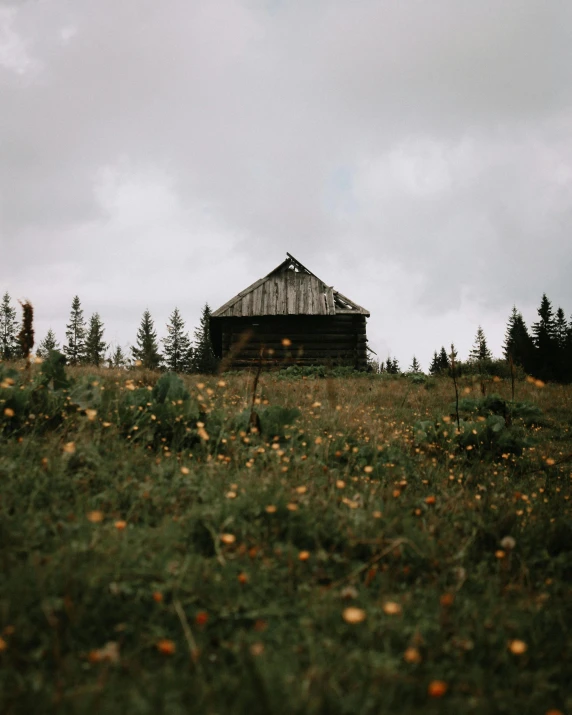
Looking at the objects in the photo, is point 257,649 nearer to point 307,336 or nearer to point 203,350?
point 307,336

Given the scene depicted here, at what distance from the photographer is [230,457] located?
10.5 feet

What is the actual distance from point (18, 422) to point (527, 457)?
482 centimetres

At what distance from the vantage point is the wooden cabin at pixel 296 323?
16.2m

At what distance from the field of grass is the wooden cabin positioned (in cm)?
1262

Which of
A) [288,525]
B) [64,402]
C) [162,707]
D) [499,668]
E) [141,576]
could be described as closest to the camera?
[162,707]

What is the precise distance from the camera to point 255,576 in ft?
6.05

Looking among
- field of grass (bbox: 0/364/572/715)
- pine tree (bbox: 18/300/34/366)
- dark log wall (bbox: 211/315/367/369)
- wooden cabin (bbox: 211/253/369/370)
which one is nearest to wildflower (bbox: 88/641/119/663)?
field of grass (bbox: 0/364/572/715)

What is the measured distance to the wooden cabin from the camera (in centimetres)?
1616

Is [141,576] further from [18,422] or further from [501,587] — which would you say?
[18,422]

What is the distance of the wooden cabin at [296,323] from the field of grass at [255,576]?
497 inches

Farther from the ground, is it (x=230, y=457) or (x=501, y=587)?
(x=230, y=457)

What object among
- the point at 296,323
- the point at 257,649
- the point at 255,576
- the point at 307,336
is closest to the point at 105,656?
the point at 257,649

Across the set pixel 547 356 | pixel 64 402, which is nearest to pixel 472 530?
pixel 64 402

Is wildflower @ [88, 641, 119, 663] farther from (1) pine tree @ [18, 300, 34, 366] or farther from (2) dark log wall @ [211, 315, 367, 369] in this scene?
(2) dark log wall @ [211, 315, 367, 369]
